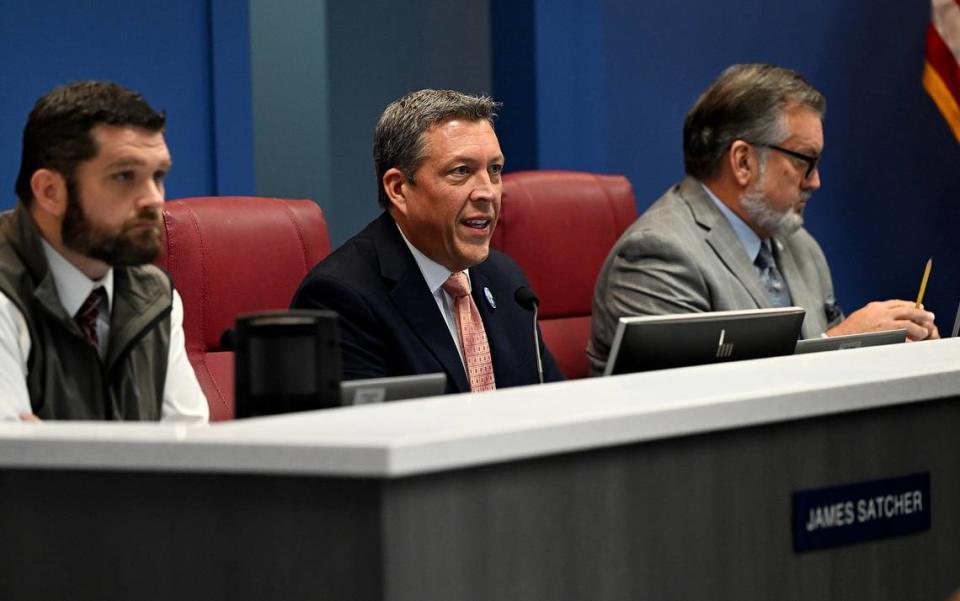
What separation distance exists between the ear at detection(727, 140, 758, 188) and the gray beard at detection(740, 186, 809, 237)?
0.12 feet

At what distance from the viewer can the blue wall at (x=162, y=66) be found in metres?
3.39

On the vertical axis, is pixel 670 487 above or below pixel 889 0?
below

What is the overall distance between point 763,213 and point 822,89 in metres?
1.66

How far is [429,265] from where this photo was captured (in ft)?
9.62

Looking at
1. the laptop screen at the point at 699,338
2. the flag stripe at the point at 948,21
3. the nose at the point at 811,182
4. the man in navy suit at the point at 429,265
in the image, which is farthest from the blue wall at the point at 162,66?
the flag stripe at the point at 948,21

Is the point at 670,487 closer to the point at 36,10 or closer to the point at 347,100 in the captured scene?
the point at 36,10

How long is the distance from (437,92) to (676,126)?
1.88m

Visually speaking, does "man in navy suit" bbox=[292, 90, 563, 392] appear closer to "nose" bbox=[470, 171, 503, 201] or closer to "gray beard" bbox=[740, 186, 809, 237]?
"nose" bbox=[470, 171, 503, 201]

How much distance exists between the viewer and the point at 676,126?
4758 millimetres

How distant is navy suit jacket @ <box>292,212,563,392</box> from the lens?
276 cm

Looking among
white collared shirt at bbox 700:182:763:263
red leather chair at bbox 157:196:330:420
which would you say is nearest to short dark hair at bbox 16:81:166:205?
red leather chair at bbox 157:196:330:420

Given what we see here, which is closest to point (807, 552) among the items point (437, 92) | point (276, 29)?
point (437, 92)

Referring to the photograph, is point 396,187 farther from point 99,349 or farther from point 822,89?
point 822,89

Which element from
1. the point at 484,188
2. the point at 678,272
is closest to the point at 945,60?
the point at 678,272
